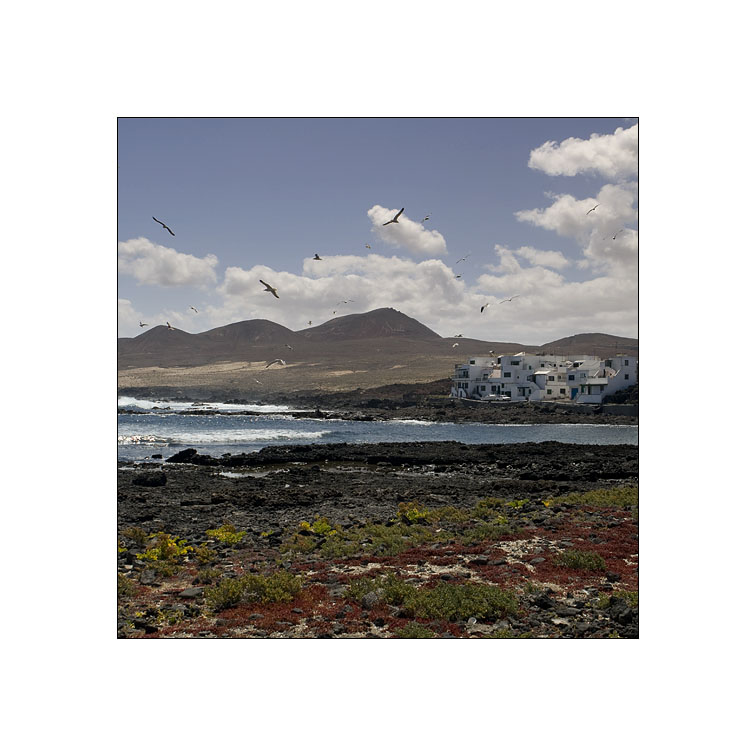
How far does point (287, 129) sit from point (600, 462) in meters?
12.9

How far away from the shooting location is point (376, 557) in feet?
23.4

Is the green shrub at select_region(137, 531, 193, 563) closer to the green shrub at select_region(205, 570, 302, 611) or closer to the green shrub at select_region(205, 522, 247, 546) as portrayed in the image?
the green shrub at select_region(205, 522, 247, 546)

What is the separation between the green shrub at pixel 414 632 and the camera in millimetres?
5031

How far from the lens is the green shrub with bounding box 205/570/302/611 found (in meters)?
5.57

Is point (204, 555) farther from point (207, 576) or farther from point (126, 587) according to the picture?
point (126, 587)

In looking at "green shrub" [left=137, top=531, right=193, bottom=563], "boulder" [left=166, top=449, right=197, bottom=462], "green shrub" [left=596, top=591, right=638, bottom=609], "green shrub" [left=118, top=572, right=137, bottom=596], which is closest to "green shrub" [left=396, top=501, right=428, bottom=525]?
"green shrub" [left=137, top=531, right=193, bottom=563]

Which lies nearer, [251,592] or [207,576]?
[251,592]

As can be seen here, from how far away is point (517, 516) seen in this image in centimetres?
961

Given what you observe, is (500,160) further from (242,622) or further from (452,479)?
(452,479)

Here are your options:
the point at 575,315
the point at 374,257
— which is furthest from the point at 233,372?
the point at 575,315

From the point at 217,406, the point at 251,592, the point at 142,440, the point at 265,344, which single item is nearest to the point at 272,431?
the point at 217,406

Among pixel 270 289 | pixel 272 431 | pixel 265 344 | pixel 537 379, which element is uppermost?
pixel 270 289

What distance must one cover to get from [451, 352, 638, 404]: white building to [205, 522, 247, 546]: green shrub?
7.43 meters

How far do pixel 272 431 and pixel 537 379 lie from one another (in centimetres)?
1242
